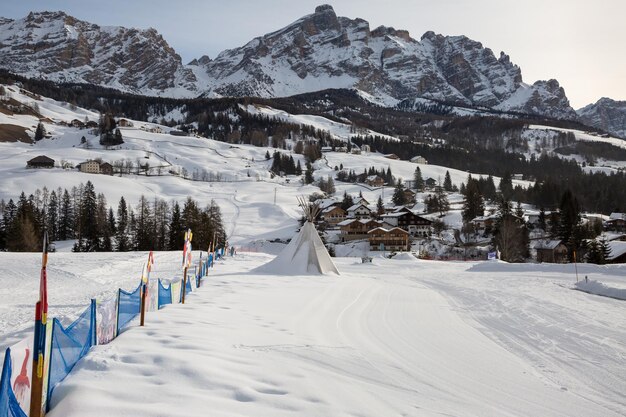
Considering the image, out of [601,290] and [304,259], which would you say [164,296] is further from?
[601,290]

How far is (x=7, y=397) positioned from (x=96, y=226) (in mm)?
61546

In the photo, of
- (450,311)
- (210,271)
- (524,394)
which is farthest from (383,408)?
(210,271)

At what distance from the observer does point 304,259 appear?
2400cm

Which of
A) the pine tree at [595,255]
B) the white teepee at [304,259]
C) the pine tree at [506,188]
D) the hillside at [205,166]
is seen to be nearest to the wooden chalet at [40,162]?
the hillside at [205,166]

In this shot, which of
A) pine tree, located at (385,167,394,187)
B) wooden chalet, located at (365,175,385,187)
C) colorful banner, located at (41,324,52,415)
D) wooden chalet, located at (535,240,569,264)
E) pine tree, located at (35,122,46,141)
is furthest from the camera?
pine tree, located at (35,122,46,141)

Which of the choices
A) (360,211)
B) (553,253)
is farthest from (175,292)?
(360,211)

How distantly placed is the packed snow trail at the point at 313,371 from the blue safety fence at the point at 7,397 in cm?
59

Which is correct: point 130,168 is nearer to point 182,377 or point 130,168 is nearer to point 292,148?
point 292,148

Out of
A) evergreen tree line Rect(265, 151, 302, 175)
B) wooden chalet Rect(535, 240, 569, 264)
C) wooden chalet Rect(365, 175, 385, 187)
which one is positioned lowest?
wooden chalet Rect(535, 240, 569, 264)

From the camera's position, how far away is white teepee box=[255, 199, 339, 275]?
23.8 meters

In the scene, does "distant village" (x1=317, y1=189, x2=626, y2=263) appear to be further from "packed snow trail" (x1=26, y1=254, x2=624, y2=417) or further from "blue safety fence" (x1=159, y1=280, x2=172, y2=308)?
"packed snow trail" (x1=26, y1=254, x2=624, y2=417)

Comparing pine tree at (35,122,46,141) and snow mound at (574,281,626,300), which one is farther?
pine tree at (35,122,46,141)

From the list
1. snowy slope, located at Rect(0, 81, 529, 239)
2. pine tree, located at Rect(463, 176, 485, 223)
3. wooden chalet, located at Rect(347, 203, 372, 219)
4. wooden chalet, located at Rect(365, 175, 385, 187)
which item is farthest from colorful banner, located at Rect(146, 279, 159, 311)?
wooden chalet, located at Rect(365, 175, 385, 187)

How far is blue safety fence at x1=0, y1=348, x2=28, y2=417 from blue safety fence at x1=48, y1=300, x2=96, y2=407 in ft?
2.79
